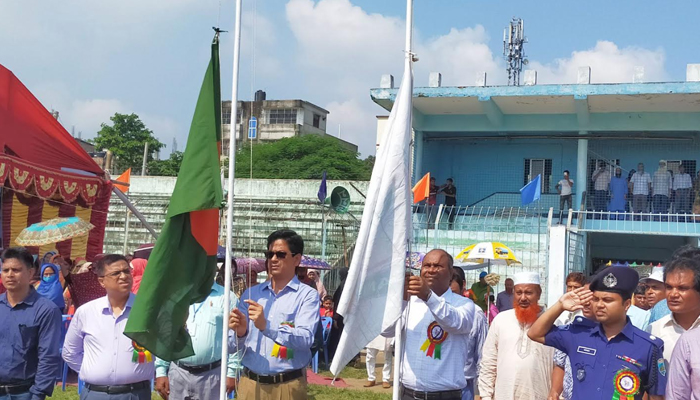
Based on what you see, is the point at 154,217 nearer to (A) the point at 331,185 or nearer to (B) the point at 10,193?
(A) the point at 331,185

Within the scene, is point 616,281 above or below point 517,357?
above

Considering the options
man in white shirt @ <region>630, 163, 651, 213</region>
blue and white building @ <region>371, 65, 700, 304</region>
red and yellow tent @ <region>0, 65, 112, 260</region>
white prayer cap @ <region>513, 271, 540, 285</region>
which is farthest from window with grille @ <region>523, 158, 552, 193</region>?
white prayer cap @ <region>513, 271, 540, 285</region>

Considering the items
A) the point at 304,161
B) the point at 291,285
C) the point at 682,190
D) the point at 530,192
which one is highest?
the point at 304,161

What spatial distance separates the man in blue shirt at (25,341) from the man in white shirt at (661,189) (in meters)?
17.7

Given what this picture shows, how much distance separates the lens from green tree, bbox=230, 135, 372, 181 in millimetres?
43625

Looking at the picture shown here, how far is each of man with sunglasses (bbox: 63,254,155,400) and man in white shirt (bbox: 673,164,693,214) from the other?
1736 cm

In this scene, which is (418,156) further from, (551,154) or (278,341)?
(278,341)

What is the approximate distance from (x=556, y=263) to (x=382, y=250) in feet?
44.4

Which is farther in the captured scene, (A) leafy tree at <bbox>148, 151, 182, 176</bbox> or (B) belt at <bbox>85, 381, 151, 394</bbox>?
(A) leafy tree at <bbox>148, 151, 182, 176</bbox>

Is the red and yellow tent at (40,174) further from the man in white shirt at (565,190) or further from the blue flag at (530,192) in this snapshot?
the man in white shirt at (565,190)

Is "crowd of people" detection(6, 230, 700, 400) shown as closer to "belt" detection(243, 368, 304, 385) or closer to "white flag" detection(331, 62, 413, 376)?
"belt" detection(243, 368, 304, 385)

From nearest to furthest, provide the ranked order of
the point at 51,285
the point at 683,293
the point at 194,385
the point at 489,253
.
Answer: the point at 683,293 < the point at 194,385 < the point at 51,285 < the point at 489,253

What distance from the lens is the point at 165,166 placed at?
45.9 meters

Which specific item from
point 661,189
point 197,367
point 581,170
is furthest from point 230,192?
A: point 661,189
